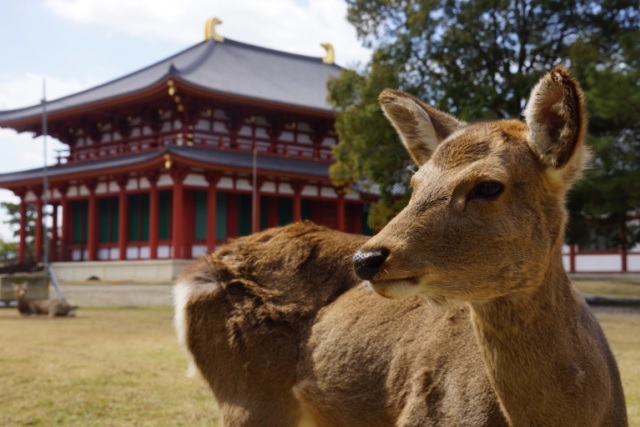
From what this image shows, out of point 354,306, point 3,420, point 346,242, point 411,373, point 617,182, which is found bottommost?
point 3,420

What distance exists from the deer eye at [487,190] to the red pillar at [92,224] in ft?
94.1

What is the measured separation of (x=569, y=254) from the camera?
2922 cm

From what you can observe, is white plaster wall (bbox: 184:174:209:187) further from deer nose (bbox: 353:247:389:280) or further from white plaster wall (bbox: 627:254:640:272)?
deer nose (bbox: 353:247:389:280)

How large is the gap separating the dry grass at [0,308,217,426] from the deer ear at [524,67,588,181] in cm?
254

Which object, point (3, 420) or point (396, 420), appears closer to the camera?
point (396, 420)

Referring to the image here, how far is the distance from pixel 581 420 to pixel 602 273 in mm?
27870

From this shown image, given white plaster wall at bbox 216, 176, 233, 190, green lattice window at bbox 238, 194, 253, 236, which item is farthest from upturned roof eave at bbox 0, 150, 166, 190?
green lattice window at bbox 238, 194, 253, 236

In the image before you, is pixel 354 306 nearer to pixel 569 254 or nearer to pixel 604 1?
pixel 604 1

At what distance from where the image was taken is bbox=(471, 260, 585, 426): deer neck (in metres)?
2.62

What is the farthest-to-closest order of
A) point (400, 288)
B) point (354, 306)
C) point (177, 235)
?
point (177, 235) → point (354, 306) → point (400, 288)

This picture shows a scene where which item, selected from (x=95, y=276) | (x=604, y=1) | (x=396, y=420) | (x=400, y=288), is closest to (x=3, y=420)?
(x=396, y=420)

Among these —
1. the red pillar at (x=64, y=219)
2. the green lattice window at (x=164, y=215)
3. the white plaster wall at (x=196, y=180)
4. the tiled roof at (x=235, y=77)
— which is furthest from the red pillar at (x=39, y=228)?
the white plaster wall at (x=196, y=180)

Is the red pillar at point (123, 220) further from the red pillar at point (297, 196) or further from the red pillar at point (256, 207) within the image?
the red pillar at point (297, 196)

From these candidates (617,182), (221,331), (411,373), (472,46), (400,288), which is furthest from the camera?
(472,46)
